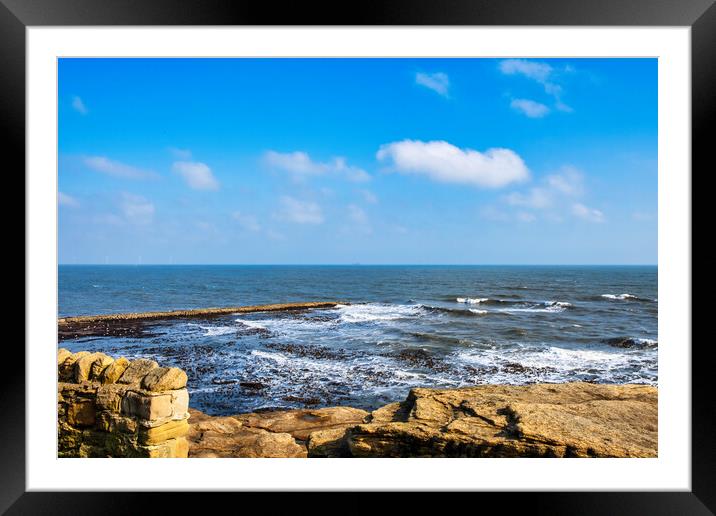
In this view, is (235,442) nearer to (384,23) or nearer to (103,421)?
(103,421)

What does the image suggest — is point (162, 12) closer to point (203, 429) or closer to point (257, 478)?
point (257, 478)

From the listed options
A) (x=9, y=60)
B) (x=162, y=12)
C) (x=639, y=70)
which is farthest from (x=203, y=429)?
(x=639, y=70)

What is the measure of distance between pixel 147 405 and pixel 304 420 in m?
2.27

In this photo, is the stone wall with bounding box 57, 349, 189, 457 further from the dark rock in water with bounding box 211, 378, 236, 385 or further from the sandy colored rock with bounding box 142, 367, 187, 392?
the dark rock in water with bounding box 211, 378, 236, 385

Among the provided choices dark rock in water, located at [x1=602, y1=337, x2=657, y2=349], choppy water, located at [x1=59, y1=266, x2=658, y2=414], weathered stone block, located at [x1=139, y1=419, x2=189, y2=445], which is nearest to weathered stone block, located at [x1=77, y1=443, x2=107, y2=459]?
weathered stone block, located at [x1=139, y1=419, x2=189, y2=445]

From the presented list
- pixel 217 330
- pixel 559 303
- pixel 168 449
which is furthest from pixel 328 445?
pixel 559 303

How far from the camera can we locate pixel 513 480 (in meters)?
1.63

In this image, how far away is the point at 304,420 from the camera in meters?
4.18

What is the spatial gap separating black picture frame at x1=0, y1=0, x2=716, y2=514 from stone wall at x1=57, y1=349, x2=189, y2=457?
2.15 feet

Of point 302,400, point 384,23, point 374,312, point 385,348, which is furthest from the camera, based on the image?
point 374,312

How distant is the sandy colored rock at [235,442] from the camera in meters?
3.03

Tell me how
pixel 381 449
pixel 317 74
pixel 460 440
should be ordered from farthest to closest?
pixel 317 74
pixel 381 449
pixel 460 440

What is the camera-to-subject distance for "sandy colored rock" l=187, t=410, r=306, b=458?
303 centimetres

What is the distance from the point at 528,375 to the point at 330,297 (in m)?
15.2
